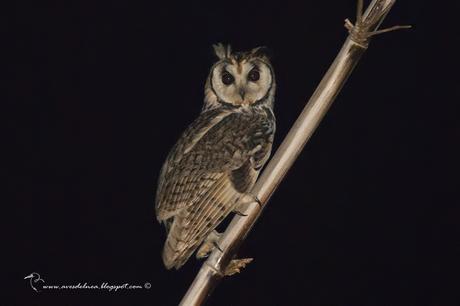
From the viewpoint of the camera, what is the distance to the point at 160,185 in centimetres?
138

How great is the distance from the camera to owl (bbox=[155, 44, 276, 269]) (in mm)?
1314

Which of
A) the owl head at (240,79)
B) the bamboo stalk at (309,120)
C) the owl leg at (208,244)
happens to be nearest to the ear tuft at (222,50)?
the owl head at (240,79)

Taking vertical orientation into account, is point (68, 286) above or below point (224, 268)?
below

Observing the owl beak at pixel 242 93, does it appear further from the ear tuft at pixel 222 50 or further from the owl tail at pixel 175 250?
the owl tail at pixel 175 250

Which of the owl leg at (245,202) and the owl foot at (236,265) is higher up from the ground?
the owl leg at (245,202)

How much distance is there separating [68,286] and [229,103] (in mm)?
545

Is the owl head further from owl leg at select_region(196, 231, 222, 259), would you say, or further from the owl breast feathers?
owl leg at select_region(196, 231, 222, 259)

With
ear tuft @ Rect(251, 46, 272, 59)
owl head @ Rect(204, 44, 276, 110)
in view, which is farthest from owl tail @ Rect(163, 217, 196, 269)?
ear tuft @ Rect(251, 46, 272, 59)

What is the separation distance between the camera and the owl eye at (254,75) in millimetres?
1413

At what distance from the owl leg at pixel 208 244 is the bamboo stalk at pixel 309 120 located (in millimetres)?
122

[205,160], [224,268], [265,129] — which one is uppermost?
[265,129]

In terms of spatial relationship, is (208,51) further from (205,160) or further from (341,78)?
(341,78)

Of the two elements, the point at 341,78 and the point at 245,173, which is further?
the point at 245,173

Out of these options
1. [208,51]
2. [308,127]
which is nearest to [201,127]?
[208,51]
